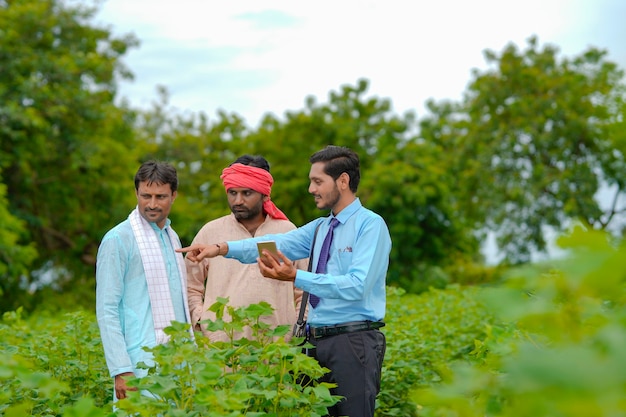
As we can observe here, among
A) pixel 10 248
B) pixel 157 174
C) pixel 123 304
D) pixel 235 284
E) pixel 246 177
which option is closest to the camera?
pixel 123 304

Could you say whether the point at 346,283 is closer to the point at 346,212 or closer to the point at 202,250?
the point at 346,212

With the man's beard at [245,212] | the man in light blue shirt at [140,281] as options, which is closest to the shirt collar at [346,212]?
the man's beard at [245,212]

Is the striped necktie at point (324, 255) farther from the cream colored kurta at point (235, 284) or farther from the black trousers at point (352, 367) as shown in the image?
the cream colored kurta at point (235, 284)

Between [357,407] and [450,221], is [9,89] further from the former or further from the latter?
[357,407]

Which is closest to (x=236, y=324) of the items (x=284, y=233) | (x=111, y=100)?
(x=284, y=233)

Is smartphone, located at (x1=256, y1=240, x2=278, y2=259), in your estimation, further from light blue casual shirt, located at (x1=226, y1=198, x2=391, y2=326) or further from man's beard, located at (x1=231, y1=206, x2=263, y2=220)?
man's beard, located at (x1=231, y1=206, x2=263, y2=220)

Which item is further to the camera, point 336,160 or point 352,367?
point 336,160

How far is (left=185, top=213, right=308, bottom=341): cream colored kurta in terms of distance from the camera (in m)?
5.00

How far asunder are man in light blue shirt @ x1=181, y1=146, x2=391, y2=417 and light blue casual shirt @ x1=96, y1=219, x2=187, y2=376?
293mm

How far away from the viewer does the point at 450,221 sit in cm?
3195

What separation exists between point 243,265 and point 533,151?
29.4m

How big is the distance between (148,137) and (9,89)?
830 inches

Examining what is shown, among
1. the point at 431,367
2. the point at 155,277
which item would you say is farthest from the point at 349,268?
the point at 431,367

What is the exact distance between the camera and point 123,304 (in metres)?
4.45
